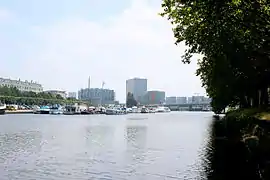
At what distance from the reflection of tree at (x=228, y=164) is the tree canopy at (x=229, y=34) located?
26.7ft

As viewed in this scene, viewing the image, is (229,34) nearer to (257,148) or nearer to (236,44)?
(236,44)

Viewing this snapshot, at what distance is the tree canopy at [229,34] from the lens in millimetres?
27588

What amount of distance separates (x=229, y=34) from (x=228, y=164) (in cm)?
973

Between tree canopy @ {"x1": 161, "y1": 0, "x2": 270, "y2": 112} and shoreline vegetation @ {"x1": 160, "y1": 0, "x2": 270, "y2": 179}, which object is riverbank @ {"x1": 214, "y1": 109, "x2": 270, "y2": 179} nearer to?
shoreline vegetation @ {"x1": 160, "y1": 0, "x2": 270, "y2": 179}

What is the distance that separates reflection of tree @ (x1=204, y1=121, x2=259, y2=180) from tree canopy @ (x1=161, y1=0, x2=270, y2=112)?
8.14 metres

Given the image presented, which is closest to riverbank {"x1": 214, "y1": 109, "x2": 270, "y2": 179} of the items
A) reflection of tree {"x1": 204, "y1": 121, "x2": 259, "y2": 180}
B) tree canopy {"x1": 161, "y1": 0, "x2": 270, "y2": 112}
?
reflection of tree {"x1": 204, "y1": 121, "x2": 259, "y2": 180}

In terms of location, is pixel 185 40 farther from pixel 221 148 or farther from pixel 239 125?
pixel 239 125

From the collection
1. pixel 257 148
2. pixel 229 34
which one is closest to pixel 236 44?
pixel 229 34

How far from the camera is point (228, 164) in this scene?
32.7m

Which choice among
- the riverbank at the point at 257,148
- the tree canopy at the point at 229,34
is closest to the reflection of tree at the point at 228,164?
the riverbank at the point at 257,148

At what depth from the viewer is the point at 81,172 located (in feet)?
96.0

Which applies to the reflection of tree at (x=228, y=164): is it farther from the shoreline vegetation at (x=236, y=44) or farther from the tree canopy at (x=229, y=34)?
the tree canopy at (x=229, y=34)

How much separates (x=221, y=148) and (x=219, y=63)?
354 inches

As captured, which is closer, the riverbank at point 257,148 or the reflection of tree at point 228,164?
the riverbank at point 257,148
